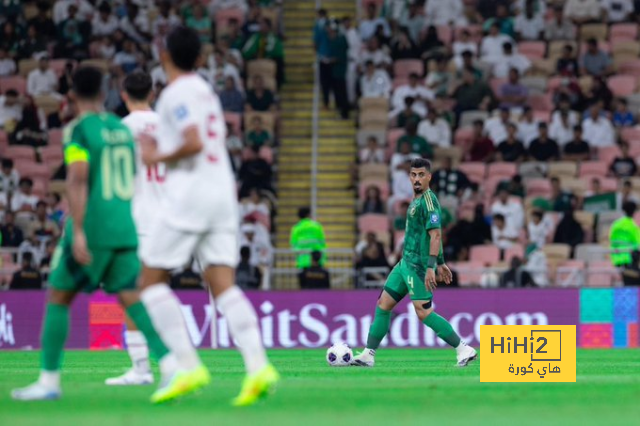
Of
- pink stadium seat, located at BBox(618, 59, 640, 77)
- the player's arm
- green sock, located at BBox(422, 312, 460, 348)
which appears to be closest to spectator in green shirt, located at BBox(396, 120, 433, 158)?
pink stadium seat, located at BBox(618, 59, 640, 77)

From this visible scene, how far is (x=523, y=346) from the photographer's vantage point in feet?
37.4

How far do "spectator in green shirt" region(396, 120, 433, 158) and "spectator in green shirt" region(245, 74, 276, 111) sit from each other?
3355mm

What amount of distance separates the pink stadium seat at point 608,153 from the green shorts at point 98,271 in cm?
1890

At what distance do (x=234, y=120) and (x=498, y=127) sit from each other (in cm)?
532

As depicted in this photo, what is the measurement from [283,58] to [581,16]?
6705 mm

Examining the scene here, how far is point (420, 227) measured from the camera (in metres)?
14.6

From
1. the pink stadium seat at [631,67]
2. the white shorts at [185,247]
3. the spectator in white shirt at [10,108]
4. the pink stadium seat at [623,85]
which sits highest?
the pink stadium seat at [631,67]

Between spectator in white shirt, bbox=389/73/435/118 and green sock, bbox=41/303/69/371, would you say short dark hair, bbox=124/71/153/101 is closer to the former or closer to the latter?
green sock, bbox=41/303/69/371

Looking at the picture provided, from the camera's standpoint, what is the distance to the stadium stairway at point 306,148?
91.2 feet

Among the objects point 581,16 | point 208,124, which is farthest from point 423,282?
point 581,16

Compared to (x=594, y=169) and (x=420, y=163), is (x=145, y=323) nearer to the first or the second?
(x=420, y=163)

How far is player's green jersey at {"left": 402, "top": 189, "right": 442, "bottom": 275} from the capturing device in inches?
569

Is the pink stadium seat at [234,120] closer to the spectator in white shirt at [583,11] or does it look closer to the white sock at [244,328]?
the spectator in white shirt at [583,11]

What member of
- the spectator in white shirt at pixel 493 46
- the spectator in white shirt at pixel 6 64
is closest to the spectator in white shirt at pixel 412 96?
the spectator in white shirt at pixel 493 46
